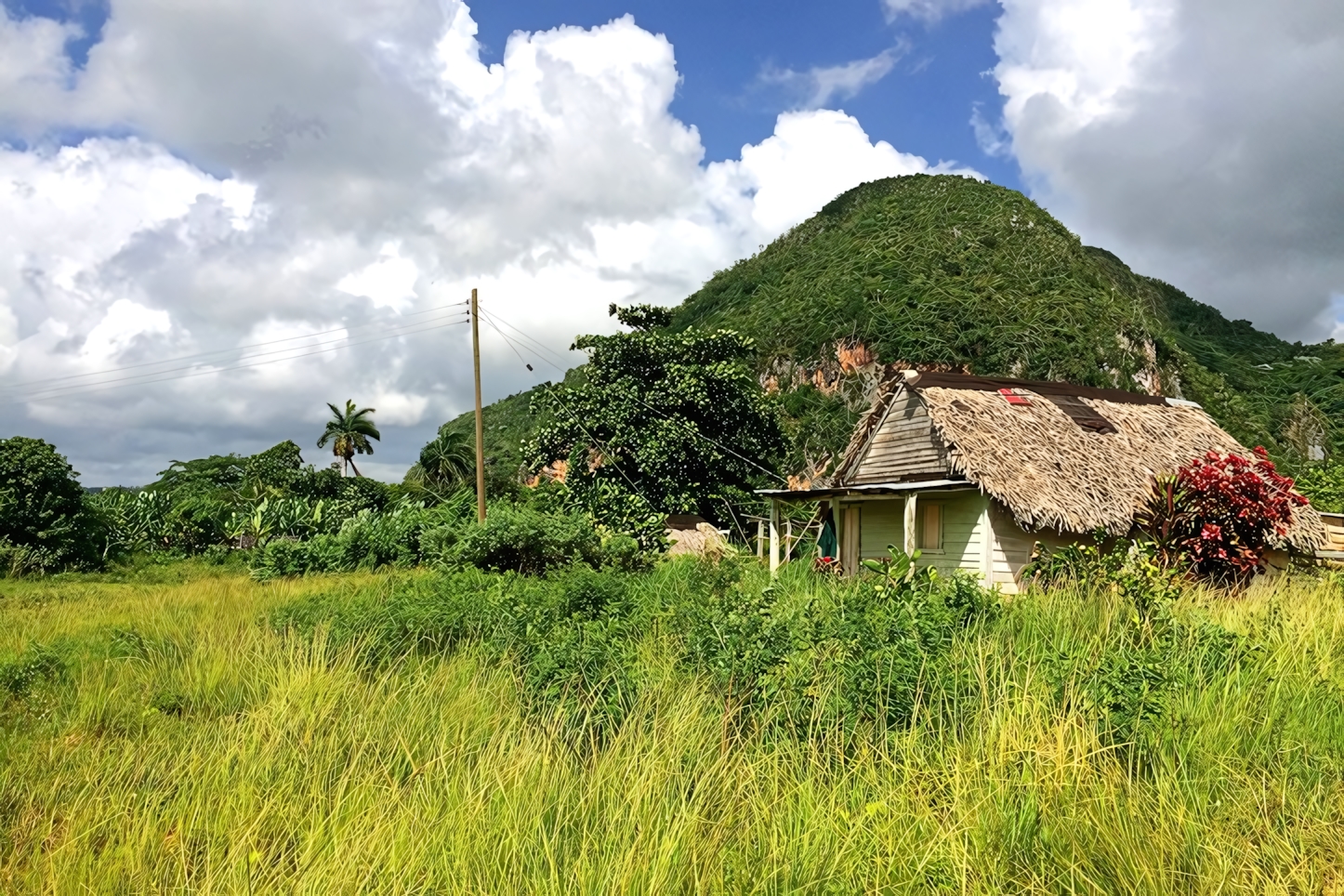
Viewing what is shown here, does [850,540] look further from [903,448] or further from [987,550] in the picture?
[987,550]

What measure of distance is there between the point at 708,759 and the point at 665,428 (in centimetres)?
1946

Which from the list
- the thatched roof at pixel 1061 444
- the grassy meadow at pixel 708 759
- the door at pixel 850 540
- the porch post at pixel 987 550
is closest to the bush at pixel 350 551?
the door at pixel 850 540

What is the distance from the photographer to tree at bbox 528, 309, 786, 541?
23.1 metres

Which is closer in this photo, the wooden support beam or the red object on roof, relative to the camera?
the wooden support beam

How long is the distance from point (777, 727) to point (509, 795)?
51.6 inches

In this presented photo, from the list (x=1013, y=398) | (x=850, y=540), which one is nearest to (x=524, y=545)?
(x=850, y=540)

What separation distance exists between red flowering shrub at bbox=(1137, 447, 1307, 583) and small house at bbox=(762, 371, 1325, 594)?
106 cm

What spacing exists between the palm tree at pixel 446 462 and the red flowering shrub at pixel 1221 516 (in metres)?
33.6

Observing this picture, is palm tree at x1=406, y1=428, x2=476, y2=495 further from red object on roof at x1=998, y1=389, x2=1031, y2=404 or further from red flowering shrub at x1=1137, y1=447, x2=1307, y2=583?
red flowering shrub at x1=1137, y1=447, x2=1307, y2=583

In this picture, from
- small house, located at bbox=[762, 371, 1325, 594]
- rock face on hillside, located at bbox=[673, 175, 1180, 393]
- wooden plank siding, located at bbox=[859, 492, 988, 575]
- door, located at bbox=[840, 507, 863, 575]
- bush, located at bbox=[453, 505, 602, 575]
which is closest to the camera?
bush, located at bbox=[453, 505, 602, 575]

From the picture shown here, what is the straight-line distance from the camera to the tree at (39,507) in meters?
19.2

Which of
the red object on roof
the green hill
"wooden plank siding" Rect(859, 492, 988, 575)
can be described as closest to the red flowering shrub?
"wooden plank siding" Rect(859, 492, 988, 575)

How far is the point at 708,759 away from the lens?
3787 mm

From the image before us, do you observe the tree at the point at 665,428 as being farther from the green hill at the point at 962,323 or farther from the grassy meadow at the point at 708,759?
the grassy meadow at the point at 708,759
